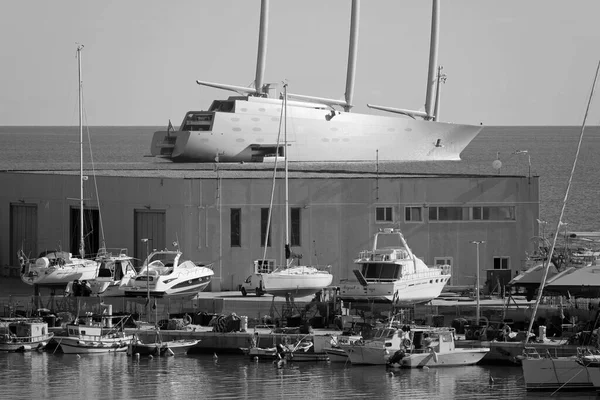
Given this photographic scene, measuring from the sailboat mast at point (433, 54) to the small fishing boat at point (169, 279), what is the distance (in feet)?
181

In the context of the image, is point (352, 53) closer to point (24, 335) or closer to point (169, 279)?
point (169, 279)

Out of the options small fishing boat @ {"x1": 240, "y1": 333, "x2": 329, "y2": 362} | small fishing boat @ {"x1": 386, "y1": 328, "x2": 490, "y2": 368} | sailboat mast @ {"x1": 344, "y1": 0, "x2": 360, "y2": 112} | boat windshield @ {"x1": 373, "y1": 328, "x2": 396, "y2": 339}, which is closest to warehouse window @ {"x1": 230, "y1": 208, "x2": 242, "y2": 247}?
small fishing boat @ {"x1": 240, "y1": 333, "x2": 329, "y2": 362}

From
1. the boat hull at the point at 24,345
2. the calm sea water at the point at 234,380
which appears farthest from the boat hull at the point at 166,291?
the calm sea water at the point at 234,380

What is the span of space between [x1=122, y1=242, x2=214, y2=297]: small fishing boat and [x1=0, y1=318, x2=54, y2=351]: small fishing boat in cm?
339

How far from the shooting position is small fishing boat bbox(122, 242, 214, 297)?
40406 millimetres

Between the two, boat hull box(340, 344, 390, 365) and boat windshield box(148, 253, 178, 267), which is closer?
boat hull box(340, 344, 390, 365)

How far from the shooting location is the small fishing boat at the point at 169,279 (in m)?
40.4

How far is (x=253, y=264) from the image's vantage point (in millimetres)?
43688

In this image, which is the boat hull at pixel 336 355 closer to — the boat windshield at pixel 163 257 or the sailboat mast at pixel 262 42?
the boat windshield at pixel 163 257

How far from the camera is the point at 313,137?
9094 centimetres

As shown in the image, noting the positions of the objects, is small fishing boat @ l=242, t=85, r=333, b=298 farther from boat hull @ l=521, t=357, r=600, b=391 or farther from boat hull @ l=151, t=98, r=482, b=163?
boat hull @ l=151, t=98, r=482, b=163

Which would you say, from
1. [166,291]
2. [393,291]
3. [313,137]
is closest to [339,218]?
[393,291]

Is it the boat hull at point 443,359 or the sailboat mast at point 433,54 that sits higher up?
the sailboat mast at point 433,54

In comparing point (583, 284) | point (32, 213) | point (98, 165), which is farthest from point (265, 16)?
point (583, 284)
